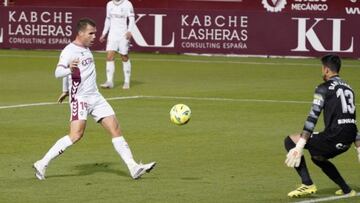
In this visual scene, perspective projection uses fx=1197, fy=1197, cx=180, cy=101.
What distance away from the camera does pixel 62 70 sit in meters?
15.5

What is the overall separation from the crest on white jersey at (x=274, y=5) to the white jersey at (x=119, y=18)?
1438 cm

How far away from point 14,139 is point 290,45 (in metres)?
21.4

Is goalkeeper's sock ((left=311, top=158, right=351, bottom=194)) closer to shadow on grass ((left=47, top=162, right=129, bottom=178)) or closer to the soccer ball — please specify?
shadow on grass ((left=47, top=162, right=129, bottom=178))

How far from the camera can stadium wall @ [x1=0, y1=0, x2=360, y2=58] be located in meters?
39.6

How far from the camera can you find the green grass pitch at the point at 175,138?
1494cm

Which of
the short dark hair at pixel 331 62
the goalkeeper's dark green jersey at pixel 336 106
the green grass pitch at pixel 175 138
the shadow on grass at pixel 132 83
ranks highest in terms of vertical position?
the short dark hair at pixel 331 62

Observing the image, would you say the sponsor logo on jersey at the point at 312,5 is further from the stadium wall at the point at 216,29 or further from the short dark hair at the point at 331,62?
the short dark hair at the point at 331,62

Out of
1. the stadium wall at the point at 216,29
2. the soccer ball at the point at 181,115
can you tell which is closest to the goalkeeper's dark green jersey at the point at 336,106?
the soccer ball at the point at 181,115

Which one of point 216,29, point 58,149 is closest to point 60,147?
point 58,149

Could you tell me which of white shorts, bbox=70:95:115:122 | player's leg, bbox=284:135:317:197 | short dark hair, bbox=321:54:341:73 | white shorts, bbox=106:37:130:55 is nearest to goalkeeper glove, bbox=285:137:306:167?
player's leg, bbox=284:135:317:197

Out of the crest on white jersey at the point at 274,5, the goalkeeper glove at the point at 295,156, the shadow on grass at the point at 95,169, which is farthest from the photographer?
the crest on white jersey at the point at 274,5

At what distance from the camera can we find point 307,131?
13.7m

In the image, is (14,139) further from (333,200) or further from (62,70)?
(333,200)

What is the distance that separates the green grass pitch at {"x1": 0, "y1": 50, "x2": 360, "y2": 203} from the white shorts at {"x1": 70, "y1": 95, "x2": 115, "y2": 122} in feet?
2.75
